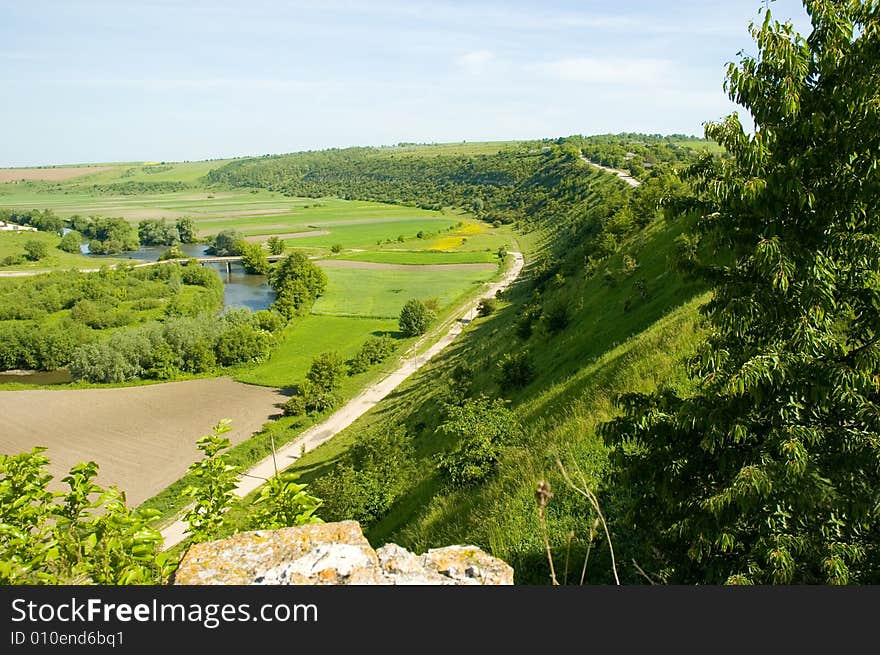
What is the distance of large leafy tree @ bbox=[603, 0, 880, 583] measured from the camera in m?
5.82

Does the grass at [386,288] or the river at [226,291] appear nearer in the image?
the river at [226,291]

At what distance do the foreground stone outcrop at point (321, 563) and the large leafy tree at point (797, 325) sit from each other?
9.51 feet

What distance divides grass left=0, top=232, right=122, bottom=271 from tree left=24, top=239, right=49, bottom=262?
113 centimetres

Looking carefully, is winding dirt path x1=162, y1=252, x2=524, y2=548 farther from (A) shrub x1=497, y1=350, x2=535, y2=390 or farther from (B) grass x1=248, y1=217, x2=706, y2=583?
(A) shrub x1=497, y1=350, x2=535, y2=390

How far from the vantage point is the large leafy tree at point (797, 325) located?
5.82 meters

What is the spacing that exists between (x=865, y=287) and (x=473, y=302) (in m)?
70.4

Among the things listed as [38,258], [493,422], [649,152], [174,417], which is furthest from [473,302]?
[38,258]

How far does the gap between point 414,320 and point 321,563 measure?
6123 cm

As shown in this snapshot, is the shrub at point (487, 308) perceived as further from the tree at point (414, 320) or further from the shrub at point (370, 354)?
the shrub at point (370, 354)

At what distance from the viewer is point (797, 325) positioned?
5941 mm

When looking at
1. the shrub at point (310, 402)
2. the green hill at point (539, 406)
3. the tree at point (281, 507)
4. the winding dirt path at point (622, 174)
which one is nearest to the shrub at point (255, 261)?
the green hill at point (539, 406)

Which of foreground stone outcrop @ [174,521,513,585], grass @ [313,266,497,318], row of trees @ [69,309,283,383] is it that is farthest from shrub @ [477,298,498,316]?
foreground stone outcrop @ [174,521,513,585]

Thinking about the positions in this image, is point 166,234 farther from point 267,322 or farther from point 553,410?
point 553,410

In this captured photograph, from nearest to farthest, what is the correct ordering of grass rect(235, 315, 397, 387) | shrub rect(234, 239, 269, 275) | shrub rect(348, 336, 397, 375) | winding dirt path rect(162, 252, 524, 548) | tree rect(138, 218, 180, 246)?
winding dirt path rect(162, 252, 524, 548) → shrub rect(348, 336, 397, 375) → grass rect(235, 315, 397, 387) → shrub rect(234, 239, 269, 275) → tree rect(138, 218, 180, 246)
